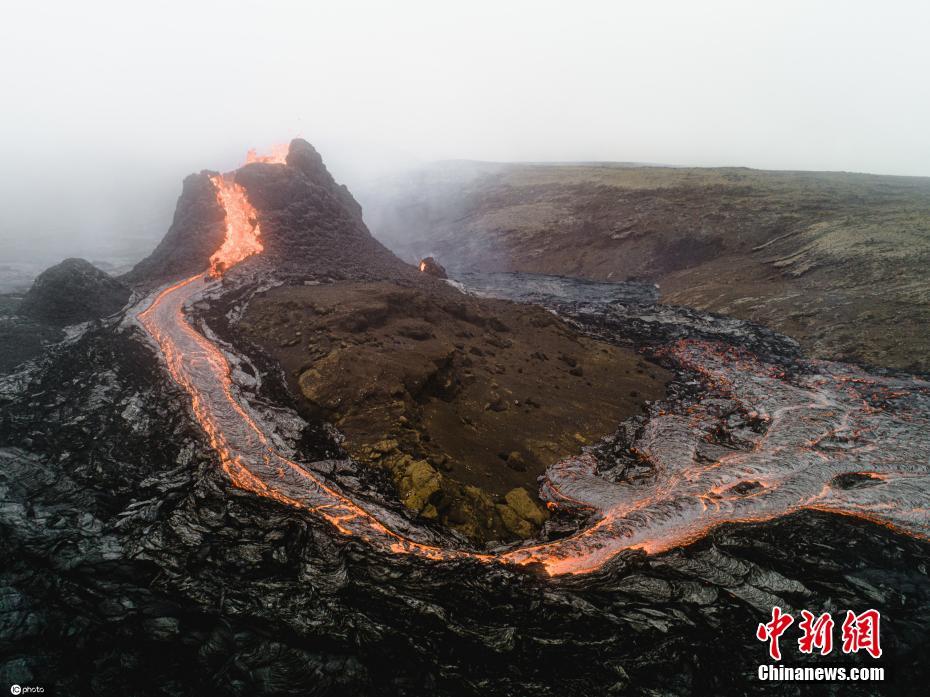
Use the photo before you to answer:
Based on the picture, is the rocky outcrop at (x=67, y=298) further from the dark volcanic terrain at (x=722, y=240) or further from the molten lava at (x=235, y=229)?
the dark volcanic terrain at (x=722, y=240)

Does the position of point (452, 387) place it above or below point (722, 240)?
below

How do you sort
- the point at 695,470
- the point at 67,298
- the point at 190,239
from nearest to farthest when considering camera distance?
1. the point at 695,470
2. the point at 67,298
3. the point at 190,239

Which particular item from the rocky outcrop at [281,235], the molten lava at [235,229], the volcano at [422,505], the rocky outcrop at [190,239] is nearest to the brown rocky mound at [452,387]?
the volcano at [422,505]

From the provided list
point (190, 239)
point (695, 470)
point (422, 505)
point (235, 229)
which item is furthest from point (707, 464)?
point (190, 239)

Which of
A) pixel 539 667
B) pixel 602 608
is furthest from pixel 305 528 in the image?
pixel 602 608

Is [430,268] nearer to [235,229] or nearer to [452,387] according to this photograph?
[235,229]

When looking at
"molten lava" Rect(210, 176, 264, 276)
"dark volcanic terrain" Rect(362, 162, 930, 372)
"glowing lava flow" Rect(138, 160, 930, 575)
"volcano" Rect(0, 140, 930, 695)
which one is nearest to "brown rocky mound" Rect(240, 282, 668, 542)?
"volcano" Rect(0, 140, 930, 695)

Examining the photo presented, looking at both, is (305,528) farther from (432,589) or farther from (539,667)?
(539,667)
